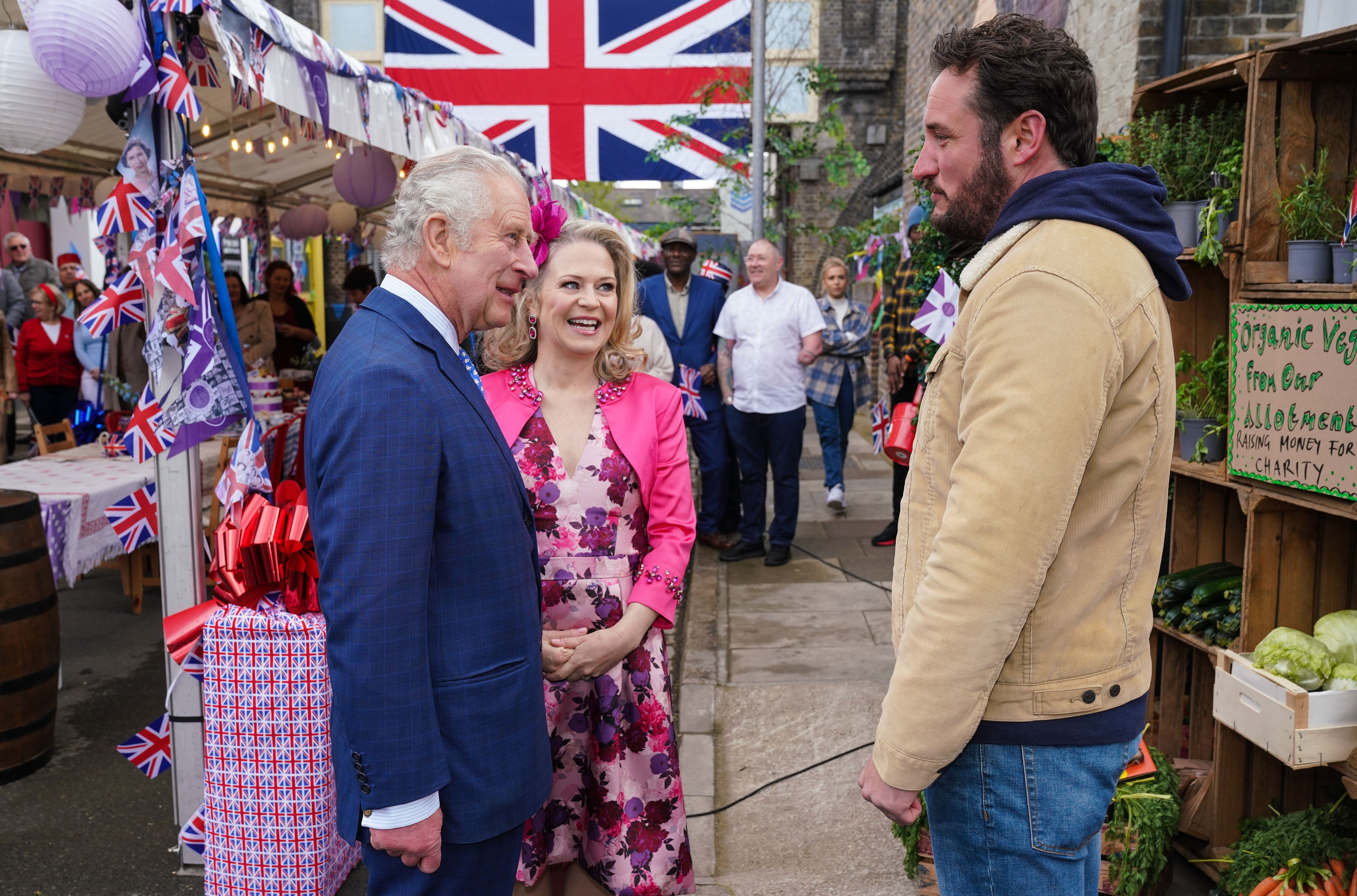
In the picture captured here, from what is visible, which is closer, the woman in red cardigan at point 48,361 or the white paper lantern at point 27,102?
the white paper lantern at point 27,102

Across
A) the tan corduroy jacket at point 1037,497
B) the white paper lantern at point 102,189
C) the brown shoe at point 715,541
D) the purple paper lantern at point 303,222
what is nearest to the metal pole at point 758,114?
the brown shoe at point 715,541

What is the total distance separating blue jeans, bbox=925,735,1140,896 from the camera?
151 cm

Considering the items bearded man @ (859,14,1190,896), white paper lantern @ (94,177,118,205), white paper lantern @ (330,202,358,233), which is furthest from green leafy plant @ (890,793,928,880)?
white paper lantern @ (330,202,358,233)

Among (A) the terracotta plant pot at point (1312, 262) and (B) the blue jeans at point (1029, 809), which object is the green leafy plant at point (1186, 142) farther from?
(B) the blue jeans at point (1029, 809)

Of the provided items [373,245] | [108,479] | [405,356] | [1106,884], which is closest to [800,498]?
[108,479]

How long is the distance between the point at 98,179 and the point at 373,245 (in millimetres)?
8436

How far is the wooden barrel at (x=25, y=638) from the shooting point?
374 cm

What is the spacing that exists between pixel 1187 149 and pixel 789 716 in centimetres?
269

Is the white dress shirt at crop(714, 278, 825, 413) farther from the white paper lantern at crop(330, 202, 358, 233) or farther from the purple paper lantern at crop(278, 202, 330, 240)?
the white paper lantern at crop(330, 202, 358, 233)

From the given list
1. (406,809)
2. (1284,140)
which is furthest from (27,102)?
(1284,140)

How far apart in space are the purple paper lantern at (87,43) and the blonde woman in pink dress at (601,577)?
1424 mm

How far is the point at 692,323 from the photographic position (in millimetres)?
7277

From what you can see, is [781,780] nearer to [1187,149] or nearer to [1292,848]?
[1292,848]

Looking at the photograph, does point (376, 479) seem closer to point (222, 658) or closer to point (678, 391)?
point (678, 391)
